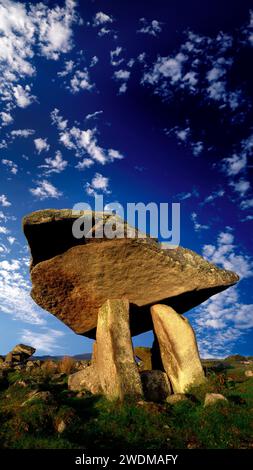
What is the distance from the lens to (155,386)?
51.5 ft

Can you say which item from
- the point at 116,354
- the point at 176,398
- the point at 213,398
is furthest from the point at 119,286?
the point at 213,398

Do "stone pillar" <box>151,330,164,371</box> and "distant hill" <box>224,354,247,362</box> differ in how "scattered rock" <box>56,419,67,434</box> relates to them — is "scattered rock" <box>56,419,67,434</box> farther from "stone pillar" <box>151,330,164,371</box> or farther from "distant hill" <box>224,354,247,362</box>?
"distant hill" <box>224,354,247,362</box>

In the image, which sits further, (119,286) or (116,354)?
(119,286)

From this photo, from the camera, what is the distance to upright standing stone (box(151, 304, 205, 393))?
1602 cm

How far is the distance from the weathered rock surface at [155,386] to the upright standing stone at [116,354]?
3.78 feet

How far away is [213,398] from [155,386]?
2.84 meters

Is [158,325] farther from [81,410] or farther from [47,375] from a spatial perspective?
A: [47,375]

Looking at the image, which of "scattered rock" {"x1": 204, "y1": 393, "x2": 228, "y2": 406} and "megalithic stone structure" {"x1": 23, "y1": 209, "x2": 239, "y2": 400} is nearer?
"scattered rock" {"x1": 204, "y1": 393, "x2": 228, "y2": 406}

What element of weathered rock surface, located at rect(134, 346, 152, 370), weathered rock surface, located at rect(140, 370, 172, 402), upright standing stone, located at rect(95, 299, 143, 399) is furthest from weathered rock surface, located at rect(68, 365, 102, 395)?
weathered rock surface, located at rect(134, 346, 152, 370)

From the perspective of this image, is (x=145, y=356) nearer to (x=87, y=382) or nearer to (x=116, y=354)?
(x=87, y=382)

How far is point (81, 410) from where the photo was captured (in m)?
13.7

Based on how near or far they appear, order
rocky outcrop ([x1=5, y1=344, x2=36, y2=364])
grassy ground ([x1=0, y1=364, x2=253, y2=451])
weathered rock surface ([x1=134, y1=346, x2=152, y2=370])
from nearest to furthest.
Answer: grassy ground ([x1=0, y1=364, x2=253, y2=451]) → weathered rock surface ([x1=134, y1=346, x2=152, y2=370]) → rocky outcrop ([x1=5, y1=344, x2=36, y2=364])

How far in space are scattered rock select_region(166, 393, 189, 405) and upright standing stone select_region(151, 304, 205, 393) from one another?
111cm
